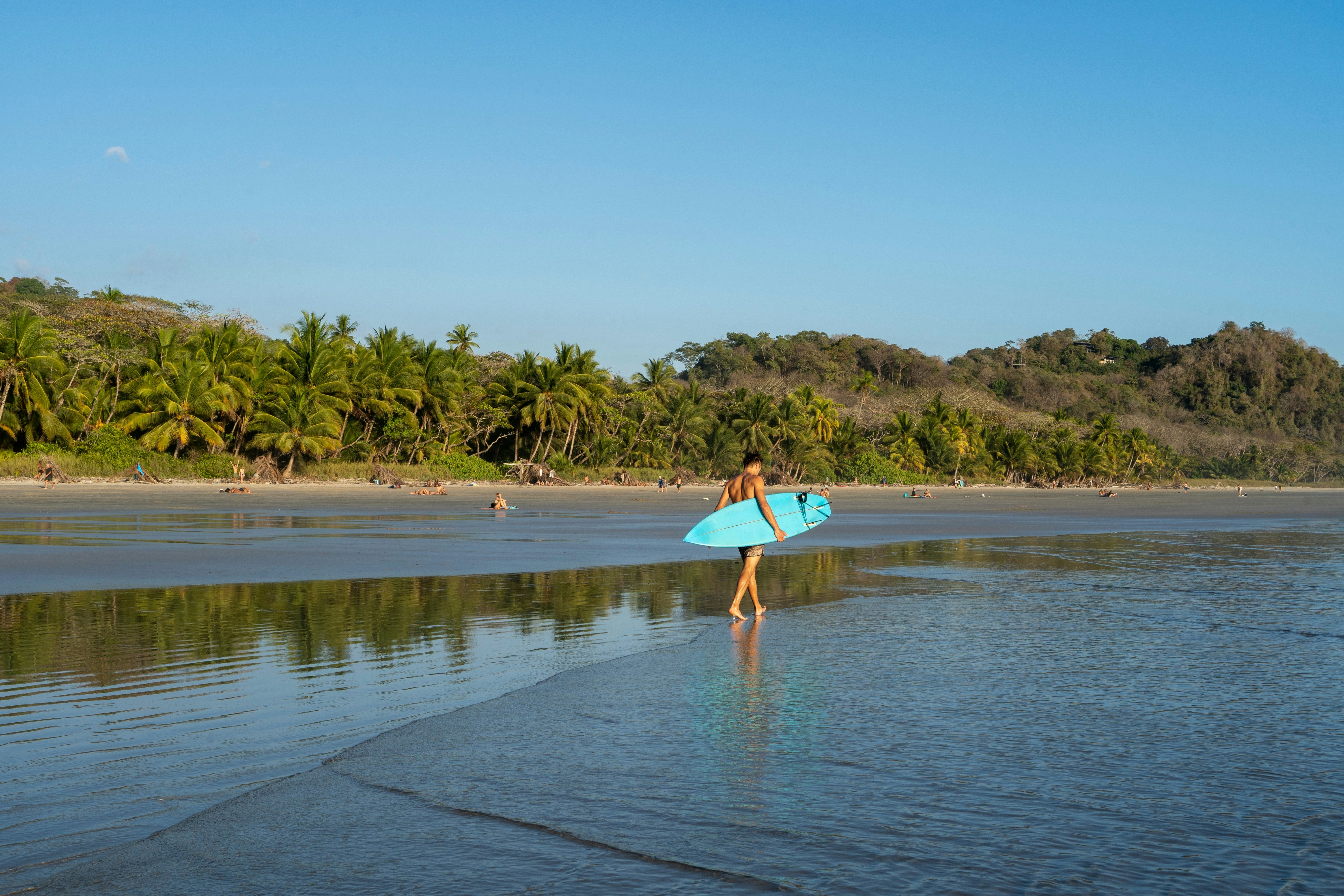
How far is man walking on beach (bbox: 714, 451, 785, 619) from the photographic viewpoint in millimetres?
10125

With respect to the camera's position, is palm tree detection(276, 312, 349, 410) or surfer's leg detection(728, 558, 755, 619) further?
palm tree detection(276, 312, 349, 410)

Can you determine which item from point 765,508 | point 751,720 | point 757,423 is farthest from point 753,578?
point 757,423

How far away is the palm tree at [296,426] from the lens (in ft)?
163

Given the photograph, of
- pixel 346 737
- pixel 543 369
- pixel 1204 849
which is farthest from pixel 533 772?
pixel 543 369

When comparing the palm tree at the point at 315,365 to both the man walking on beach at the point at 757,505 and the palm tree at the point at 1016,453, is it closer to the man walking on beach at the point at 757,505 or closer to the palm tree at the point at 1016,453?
the man walking on beach at the point at 757,505

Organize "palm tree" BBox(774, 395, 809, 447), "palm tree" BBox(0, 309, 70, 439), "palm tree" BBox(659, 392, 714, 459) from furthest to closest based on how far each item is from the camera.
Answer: "palm tree" BBox(774, 395, 809, 447) → "palm tree" BBox(659, 392, 714, 459) → "palm tree" BBox(0, 309, 70, 439)

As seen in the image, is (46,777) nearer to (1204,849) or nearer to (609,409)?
(1204,849)

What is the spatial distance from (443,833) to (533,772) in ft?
2.82

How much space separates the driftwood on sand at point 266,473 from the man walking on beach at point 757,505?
4239 centimetres

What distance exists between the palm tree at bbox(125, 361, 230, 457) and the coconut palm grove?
0.11m

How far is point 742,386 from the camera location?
287 ft

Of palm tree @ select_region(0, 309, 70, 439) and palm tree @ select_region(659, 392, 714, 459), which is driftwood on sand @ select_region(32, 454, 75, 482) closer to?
palm tree @ select_region(0, 309, 70, 439)

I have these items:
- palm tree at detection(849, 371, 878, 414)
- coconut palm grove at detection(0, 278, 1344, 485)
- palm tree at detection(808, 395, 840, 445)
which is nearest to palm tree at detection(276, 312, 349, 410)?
coconut palm grove at detection(0, 278, 1344, 485)

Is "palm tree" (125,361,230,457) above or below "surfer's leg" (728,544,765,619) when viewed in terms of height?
above
